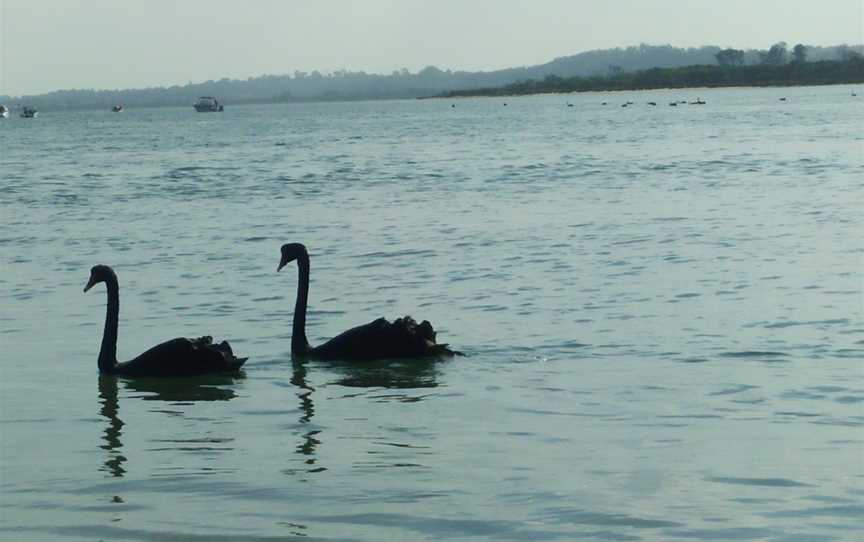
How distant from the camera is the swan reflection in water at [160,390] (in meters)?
10.6

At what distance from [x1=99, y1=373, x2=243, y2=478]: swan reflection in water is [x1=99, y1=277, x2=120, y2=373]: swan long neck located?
0.31ft

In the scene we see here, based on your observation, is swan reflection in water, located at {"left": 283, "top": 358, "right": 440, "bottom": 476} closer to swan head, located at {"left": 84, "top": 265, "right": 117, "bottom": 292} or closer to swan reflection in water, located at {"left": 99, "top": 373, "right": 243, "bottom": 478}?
swan reflection in water, located at {"left": 99, "top": 373, "right": 243, "bottom": 478}

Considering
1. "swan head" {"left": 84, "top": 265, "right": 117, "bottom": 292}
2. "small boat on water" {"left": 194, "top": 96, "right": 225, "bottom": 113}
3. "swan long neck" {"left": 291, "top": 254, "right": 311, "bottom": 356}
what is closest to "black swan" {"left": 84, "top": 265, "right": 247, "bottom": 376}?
"swan long neck" {"left": 291, "top": 254, "right": 311, "bottom": 356}

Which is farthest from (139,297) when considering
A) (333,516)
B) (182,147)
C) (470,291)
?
(182,147)

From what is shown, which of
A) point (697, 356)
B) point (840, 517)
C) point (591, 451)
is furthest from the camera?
point (697, 356)

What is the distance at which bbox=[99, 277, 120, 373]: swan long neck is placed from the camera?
12.0 meters

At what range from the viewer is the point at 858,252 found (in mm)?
18281

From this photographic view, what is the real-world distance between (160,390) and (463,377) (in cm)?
216

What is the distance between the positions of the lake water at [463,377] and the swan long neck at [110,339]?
0.17m

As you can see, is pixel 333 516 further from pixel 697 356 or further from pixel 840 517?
pixel 697 356

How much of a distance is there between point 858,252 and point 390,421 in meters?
9.89

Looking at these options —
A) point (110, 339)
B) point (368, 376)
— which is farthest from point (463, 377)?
point (110, 339)

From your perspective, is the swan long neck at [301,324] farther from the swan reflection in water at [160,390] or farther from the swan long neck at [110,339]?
the swan long neck at [110,339]

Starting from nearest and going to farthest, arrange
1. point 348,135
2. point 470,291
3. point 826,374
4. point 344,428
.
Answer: point 344,428
point 826,374
point 470,291
point 348,135
